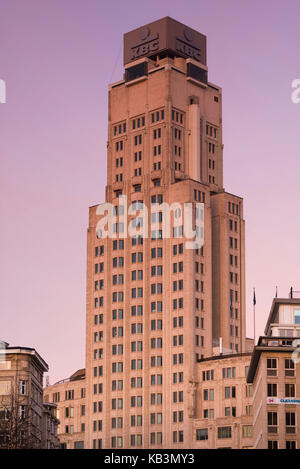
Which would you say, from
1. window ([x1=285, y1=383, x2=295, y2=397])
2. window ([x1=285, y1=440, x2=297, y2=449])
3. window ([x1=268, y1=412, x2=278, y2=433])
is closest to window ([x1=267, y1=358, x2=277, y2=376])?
window ([x1=285, y1=383, x2=295, y2=397])

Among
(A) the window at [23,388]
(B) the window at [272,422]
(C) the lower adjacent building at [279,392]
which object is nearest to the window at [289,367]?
(C) the lower adjacent building at [279,392]

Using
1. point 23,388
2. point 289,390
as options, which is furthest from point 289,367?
point 23,388

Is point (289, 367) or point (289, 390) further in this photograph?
point (289, 367)

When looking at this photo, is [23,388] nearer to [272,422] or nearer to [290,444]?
[272,422]

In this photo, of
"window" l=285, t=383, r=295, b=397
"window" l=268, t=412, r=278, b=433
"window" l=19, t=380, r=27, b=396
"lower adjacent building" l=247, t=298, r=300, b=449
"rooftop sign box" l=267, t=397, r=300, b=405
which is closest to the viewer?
"lower adjacent building" l=247, t=298, r=300, b=449

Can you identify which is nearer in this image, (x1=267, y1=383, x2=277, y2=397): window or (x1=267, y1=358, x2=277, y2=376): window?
(x1=267, y1=383, x2=277, y2=397): window

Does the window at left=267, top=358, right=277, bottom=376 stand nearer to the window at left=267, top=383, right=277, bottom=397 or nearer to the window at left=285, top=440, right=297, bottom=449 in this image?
the window at left=267, top=383, right=277, bottom=397

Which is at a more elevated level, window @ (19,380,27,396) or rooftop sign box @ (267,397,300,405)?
window @ (19,380,27,396)

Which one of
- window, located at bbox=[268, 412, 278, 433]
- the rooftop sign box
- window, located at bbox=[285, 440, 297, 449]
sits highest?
the rooftop sign box

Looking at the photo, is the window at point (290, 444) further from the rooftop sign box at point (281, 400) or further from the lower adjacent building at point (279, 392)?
the rooftop sign box at point (281, 400)
